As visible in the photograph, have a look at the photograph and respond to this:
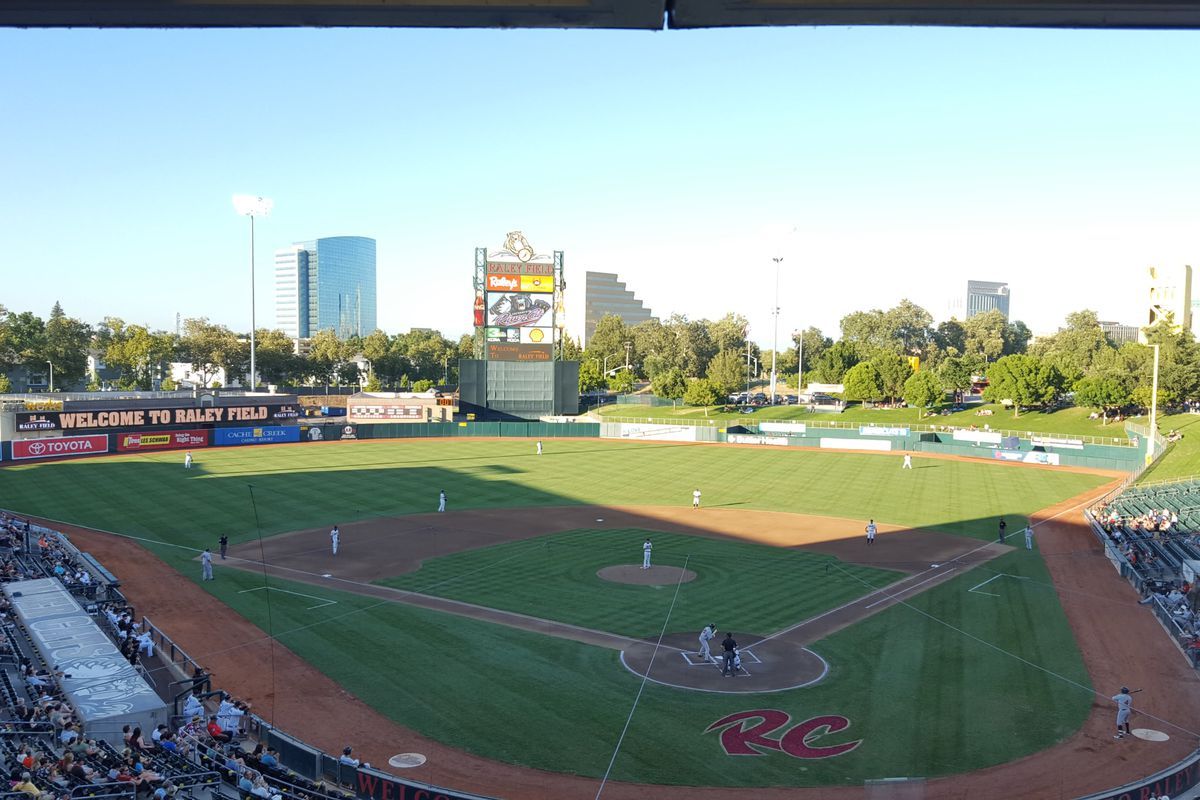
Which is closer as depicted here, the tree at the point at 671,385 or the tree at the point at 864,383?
the tree at the point at 864,383

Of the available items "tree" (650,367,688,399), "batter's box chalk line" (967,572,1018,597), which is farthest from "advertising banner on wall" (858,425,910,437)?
"batter's box chalk line" (967,572,1018,597)

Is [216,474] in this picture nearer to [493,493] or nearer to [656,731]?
[493,493]

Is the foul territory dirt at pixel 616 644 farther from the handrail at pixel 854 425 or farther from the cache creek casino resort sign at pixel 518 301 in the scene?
the cache creek casino resort sign at pixel 518 301

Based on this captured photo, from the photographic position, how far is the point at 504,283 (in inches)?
3465

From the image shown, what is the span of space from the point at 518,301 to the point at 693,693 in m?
70.3

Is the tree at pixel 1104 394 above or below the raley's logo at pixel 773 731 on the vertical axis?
above

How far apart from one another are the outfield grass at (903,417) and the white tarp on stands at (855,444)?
13214 mm

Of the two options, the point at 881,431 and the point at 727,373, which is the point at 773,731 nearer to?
the point at 881,431

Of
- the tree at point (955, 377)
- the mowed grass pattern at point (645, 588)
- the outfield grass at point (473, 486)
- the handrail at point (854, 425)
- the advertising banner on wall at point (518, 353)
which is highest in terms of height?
the advertising banner on wall at point (518, 353)

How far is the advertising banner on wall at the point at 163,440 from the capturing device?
223 feet

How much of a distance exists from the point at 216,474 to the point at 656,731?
46.8m

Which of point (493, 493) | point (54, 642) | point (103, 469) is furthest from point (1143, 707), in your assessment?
point (103, 469)

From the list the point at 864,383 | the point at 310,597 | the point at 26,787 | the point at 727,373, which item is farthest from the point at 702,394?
the point at 26,787

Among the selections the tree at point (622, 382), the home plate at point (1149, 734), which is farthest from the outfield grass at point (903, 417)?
the home plate at point (1149, 734)
